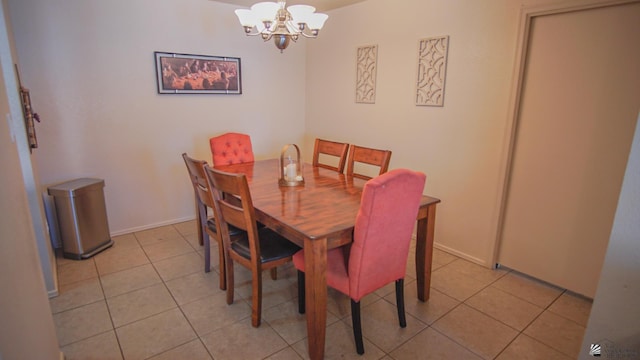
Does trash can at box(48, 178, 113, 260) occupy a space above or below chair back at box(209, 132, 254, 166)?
below

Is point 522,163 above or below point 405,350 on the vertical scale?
above

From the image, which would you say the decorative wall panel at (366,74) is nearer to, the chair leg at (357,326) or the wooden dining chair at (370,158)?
the wooden dining chair at (370,158)

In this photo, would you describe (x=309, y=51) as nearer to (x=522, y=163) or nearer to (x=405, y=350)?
(x=522, y=163)

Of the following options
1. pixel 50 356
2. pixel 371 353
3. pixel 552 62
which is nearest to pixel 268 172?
pixel 371 353

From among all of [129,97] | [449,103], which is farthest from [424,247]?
[129,97]

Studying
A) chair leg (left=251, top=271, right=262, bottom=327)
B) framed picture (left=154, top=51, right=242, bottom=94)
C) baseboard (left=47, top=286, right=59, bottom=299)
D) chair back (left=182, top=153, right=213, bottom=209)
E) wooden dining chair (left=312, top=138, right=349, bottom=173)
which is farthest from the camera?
framed picture (left=154, top=51, right=242, bottom=94)

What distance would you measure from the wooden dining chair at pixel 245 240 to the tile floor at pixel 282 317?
22cm

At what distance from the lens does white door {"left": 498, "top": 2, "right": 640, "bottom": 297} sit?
2090mm

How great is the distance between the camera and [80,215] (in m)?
2.84

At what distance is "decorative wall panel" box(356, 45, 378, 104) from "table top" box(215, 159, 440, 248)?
47.2 inches

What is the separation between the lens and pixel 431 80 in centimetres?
303

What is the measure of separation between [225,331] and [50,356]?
85cm

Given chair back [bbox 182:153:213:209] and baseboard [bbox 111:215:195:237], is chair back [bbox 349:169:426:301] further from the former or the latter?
baseboard [bbox 111:215:195:237]

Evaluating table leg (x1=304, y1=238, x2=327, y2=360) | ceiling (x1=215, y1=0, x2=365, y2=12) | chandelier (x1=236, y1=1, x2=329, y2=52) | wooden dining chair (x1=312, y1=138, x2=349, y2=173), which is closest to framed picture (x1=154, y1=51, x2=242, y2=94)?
ceiling (x1=215, y1=0, x2=365, y2=12)
